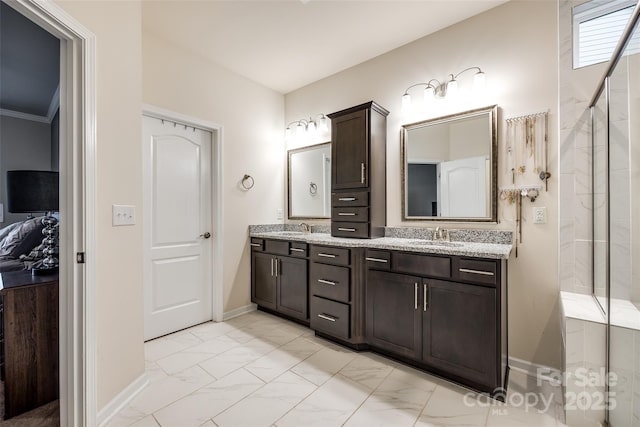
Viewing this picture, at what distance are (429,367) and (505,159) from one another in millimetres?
1651

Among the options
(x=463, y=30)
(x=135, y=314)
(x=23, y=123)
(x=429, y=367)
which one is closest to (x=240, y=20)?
(x=463, y=30)

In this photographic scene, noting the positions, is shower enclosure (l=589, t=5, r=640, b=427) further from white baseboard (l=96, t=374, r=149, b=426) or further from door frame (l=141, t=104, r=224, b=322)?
door frame (l=141, t=104, r=224, b=322)

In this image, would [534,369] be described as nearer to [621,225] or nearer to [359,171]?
[621,225]

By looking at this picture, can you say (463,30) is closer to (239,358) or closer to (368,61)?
(368,61)

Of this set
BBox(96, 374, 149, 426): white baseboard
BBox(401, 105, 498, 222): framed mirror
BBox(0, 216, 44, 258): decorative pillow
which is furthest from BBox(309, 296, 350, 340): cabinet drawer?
BBox(0, 216, 44, 258): decorative pillow

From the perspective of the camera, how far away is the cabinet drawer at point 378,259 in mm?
2145

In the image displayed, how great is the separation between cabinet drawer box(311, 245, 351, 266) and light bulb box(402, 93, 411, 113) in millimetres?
1441

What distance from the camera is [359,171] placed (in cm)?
262

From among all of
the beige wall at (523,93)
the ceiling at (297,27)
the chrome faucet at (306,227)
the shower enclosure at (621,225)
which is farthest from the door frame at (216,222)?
the shower enclosure at (621,225)

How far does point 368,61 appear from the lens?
2916mm

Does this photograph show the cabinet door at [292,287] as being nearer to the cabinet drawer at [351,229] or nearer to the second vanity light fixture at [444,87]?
the cabinet drawer at [351,229]

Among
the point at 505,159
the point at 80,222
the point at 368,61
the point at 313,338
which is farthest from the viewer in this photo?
the point at 368,61

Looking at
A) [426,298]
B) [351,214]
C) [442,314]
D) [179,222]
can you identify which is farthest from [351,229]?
[179,222]

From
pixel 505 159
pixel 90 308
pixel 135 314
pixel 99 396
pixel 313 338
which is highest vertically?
pixel 505 159
